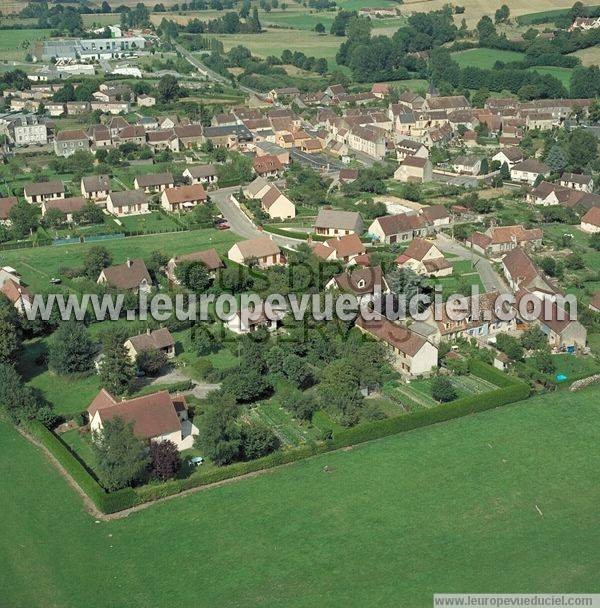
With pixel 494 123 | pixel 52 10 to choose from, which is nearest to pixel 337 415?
pixel 494 123

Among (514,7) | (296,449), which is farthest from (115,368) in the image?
(514,7)

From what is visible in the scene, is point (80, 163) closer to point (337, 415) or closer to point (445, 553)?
point (337, 415)

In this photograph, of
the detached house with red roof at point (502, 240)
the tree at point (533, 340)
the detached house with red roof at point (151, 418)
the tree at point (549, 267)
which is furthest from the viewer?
the detached house with red roof at point (502, 240)

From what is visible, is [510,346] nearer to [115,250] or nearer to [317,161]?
[115,250]

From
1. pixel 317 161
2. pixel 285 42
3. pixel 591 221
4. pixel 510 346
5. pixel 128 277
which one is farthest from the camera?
pixel 285 42

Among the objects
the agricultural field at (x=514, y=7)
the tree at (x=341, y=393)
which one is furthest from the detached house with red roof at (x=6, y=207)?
the agricultural field at (x=514, y=7)

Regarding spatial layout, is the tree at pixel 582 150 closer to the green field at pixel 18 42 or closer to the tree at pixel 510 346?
the tree at pixel 510 346

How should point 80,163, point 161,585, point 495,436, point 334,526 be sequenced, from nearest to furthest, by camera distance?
point 161,585, point 334,526, point 495,436, point 80,163
